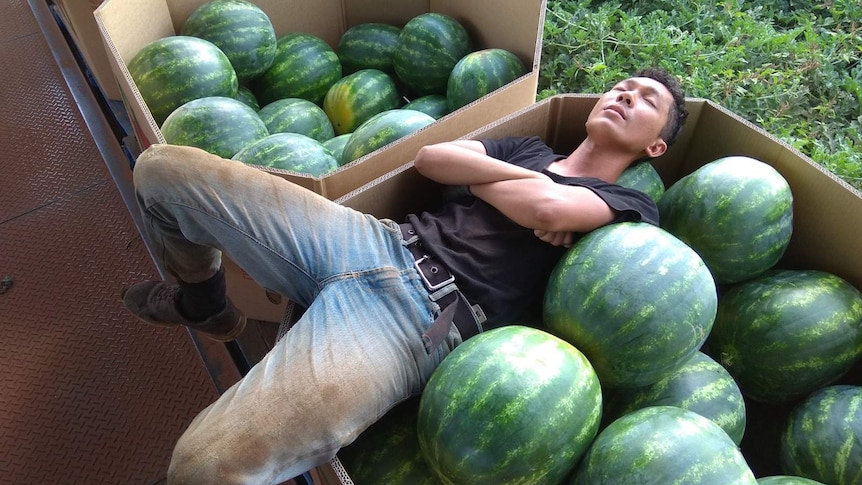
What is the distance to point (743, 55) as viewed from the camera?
227cm

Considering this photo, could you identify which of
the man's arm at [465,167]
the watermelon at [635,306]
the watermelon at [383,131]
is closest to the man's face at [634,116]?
the man's arm at [465,167]

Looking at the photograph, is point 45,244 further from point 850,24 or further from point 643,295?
point 850,24

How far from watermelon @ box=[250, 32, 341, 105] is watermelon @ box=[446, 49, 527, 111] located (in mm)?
522

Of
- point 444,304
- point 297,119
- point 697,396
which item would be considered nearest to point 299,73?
point 297,119

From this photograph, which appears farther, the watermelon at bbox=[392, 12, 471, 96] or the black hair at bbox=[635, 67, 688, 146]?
the watermelon at bbox=[392, 12, 471, 96]

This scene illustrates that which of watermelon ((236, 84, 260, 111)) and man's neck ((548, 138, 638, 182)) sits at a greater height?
man's neck ((548, 138, 638, 182))

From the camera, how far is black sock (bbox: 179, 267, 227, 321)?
5.29ft

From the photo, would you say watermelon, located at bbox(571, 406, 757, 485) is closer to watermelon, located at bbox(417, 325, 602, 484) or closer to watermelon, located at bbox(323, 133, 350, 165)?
watermelon, located at bbox(417, 325, 602, 484)

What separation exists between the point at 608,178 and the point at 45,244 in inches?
80.7

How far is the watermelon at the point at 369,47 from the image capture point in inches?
96.7

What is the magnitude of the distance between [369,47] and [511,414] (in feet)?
5.92

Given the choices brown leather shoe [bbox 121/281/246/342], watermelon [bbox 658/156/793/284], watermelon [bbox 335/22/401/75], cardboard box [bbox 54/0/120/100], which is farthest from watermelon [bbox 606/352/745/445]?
cardboard box [bbox 54/0/120/100]

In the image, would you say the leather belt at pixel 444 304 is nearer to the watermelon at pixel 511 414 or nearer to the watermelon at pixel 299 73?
the watermelon at pixel 511 414

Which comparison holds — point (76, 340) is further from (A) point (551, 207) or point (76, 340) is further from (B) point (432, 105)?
(A) point (551, 207)
